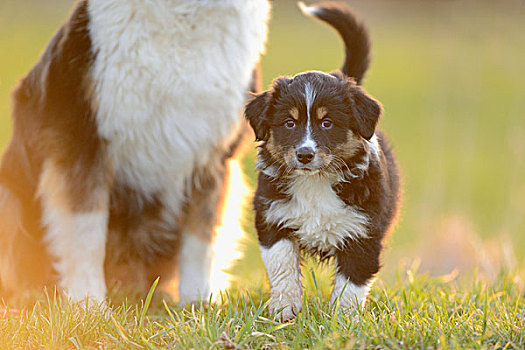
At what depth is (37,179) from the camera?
4.01m

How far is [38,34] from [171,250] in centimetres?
1151

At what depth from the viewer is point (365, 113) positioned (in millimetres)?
3203

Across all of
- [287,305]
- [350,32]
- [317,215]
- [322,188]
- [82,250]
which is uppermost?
[350,32]

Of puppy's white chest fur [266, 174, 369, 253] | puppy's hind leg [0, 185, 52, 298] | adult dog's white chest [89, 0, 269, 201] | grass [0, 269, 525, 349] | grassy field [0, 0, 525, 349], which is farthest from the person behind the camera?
puppy's hind leg [0, 185, 52, 298]

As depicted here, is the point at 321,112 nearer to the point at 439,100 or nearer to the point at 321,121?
the point at 321,121

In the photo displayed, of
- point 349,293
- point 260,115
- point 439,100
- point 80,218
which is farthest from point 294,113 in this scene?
point 439,100

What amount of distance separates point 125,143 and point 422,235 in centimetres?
401

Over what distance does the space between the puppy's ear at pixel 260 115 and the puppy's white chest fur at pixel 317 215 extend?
28cm

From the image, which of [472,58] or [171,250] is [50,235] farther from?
[472,58]

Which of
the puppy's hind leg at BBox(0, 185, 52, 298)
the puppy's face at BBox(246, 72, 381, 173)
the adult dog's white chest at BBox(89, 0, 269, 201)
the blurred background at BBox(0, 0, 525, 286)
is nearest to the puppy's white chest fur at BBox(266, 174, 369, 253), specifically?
the puppy's face at BBox(246, 72, 381, 173)

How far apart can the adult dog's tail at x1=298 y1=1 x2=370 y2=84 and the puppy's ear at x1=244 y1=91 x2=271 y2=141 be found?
813mm

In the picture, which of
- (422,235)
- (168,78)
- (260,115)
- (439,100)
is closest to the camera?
(260,115)

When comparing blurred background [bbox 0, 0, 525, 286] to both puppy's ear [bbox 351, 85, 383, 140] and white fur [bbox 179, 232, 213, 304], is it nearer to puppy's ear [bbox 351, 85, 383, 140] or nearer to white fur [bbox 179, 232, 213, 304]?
white fur [bbox 179, 232, 213, 304]

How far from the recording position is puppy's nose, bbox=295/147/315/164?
305 centimetres
